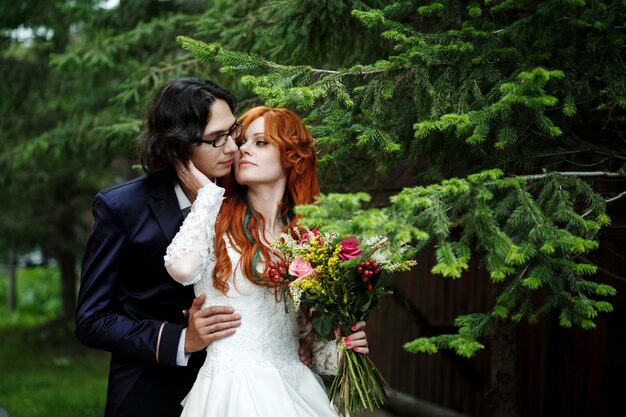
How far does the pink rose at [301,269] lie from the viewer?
116 inches

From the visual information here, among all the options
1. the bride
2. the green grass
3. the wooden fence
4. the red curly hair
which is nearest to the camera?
the bride

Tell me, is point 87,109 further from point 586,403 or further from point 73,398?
point 586,403

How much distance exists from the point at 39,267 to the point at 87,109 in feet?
57.9

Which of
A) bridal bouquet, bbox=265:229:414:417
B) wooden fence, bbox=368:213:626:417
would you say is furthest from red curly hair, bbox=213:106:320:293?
wooden fence, bbox=368:213:626:417

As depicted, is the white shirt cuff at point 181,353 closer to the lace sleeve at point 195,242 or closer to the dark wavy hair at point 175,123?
the lace sleeve at point 195,242

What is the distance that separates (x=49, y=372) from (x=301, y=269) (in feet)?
28.8

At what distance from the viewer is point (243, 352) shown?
10.2ft

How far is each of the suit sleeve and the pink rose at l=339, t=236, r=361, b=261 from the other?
79 centimetres

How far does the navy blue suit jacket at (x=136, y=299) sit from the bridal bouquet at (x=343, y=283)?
0.50 meters

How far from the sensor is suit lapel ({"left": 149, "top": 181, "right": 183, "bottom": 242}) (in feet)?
10.8

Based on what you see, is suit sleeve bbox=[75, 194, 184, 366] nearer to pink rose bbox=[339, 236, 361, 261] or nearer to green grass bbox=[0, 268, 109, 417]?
pink rose bbox=[339, 236, 361, 261]

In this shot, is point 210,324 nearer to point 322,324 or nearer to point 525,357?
point 322,324

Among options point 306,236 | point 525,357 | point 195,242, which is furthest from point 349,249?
point 525,357

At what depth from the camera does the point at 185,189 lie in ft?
11.3
